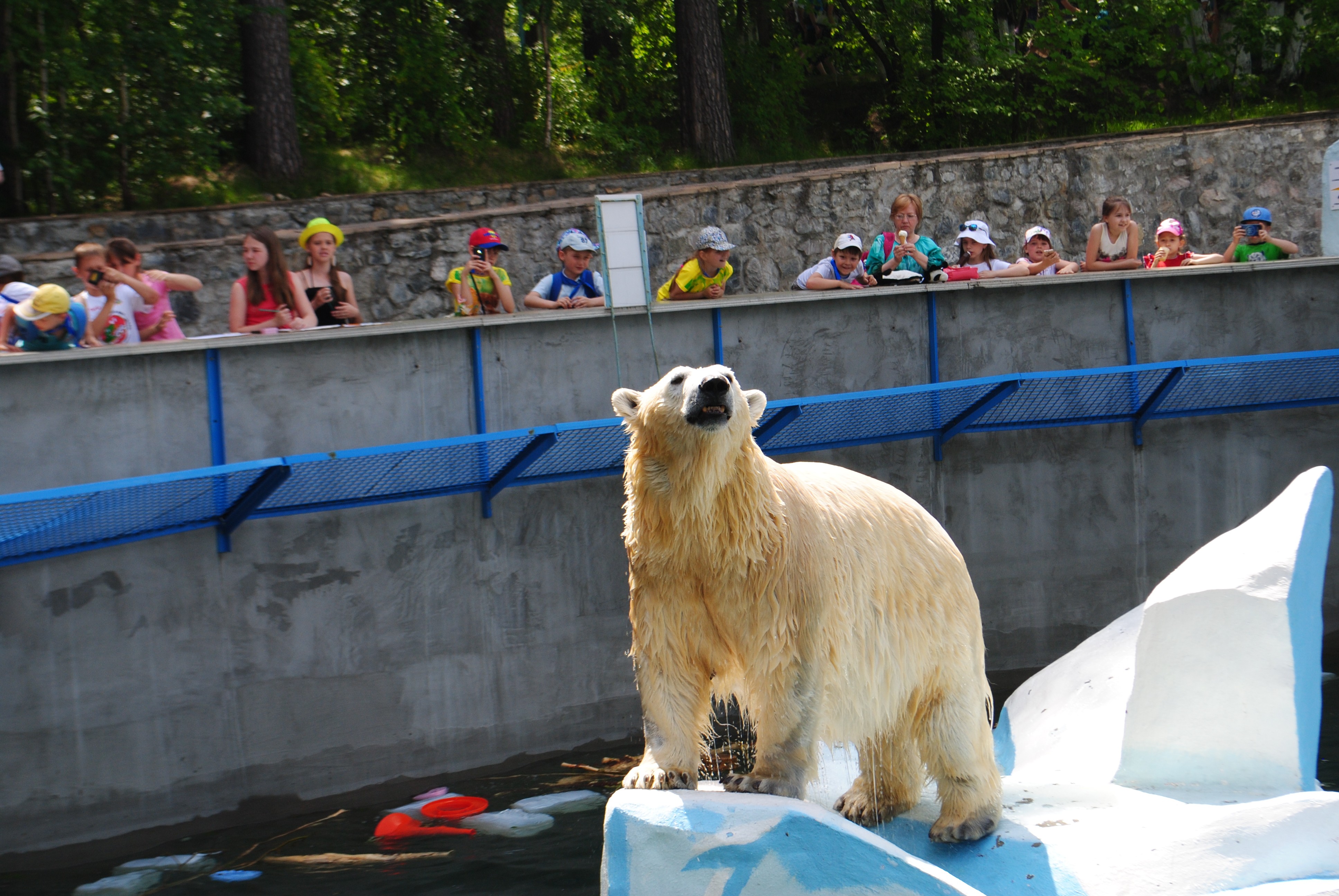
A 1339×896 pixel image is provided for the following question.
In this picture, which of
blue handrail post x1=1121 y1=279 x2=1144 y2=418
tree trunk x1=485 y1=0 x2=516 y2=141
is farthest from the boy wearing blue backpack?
tree trunk x1=485 y1=0 x2=516 y2=141

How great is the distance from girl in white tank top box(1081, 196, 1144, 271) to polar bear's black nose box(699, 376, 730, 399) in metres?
6.24

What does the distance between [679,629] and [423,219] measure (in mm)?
8404

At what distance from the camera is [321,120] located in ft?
48.4

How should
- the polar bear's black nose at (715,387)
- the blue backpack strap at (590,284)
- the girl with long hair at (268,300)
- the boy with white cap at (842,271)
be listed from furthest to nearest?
the boy with white cap at (842,271), the blue backpack strap at (590,284), the girl with long hair at (268,300), the polar bear's black nose at (715,387)

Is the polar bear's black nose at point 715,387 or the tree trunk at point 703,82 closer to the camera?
the polar bear's black nose at point 715,387

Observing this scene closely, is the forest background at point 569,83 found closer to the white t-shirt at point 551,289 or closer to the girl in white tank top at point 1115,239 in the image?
the white t-shirt at point 551,289

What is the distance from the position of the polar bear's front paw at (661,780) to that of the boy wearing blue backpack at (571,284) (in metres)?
4.27

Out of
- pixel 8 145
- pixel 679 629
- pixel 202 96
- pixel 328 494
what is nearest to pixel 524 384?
pixel 328 494

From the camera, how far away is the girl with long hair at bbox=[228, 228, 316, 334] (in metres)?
7.15

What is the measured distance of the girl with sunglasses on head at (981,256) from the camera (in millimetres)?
8828

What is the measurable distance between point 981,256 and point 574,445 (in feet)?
12.6

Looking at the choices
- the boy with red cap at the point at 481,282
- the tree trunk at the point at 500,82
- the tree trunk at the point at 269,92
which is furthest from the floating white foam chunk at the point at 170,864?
the tree trunk at the point at 500,82

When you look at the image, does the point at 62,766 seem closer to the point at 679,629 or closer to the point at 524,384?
the point at 524,384

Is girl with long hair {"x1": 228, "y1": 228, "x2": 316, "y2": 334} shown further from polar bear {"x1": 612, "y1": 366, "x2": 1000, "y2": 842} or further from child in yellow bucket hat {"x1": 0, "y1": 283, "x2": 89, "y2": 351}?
polar bear {"x1": 612, "y1": 366, "x2": 1000, "y2": 842}
